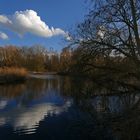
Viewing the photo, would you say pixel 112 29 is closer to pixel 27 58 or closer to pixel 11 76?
pixel 11 76

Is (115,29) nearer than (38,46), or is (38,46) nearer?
(115,29)

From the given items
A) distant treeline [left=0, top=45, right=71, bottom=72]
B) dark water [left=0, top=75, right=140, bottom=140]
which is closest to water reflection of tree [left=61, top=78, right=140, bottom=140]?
dark water [left=0, top=75, right=140, bottom=140]

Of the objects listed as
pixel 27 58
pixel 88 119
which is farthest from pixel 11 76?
pixel 27 58

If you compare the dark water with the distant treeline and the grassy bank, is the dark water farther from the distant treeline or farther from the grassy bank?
the distant treeline

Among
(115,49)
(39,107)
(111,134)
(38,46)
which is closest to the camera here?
(111,134)

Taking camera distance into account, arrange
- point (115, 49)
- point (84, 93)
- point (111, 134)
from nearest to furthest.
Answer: point (111, 134) → point (84, 93) → point (115, 49)

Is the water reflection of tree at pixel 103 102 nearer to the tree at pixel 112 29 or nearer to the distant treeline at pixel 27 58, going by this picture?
the tree at pixel 112 29

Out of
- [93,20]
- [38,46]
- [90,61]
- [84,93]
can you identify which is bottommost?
[84,93]

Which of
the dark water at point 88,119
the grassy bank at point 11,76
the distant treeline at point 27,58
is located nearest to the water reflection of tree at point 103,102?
the dark water at point 88,119

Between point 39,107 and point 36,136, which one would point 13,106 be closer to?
point 39,107

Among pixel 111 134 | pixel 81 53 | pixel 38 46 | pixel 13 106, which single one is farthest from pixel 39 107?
pixel 38 46

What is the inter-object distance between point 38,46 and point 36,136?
82831mm

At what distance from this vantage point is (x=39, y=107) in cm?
1880

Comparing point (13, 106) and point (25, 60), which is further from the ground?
point (25, 60)
